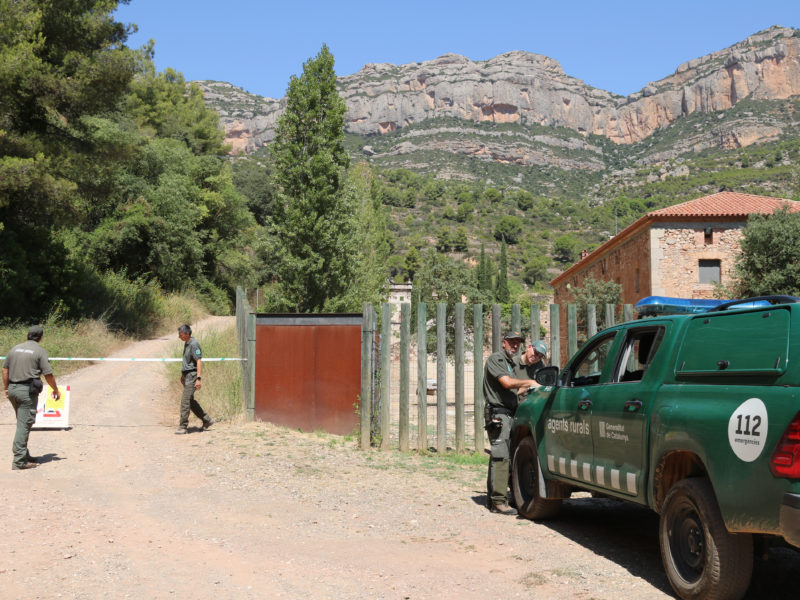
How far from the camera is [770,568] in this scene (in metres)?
5.86

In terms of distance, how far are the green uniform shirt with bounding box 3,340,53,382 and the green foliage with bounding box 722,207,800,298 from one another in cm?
3276

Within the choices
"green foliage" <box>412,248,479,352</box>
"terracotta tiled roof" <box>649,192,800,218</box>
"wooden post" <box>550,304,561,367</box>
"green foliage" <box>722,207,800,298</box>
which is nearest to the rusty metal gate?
"wooden post" <box>550,304,561,367</box>

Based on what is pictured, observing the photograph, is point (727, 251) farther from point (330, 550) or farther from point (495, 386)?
point (330, 550)

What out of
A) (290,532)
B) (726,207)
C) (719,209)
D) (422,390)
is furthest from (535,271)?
(290,532)

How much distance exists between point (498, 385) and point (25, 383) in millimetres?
6541

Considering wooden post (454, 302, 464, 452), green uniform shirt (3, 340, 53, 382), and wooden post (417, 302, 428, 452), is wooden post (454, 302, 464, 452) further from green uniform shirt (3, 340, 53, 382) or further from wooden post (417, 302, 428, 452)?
green uniform shirt (3, 340, 53, 382)

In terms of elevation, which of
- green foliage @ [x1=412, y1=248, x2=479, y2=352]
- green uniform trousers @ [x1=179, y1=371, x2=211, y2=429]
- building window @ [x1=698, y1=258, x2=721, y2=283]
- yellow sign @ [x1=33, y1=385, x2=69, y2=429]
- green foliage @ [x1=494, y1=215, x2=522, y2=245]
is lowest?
yellow sign @ [x1=33, y1=385, x2=69, y2=429]

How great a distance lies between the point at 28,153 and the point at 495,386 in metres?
18.1

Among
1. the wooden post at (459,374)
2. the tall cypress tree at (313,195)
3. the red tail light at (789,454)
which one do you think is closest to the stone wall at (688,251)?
the tall cypress tree at (313,195)

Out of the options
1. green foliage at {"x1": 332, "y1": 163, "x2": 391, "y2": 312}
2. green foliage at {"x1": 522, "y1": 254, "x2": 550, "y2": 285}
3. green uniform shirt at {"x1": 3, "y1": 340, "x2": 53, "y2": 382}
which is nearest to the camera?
green uniform shirt at {"x1": 3, "y1": 340, "x2": 53, "y2": 382}

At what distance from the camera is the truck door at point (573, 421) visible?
21.8 ft

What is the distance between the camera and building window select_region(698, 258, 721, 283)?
42.6m

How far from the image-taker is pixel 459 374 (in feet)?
37.2

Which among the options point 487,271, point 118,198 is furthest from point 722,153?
point 118,198
